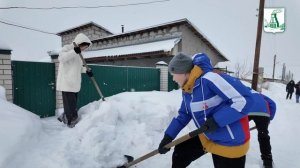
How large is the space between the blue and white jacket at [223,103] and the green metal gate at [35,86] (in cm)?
488

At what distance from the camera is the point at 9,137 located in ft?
9.29

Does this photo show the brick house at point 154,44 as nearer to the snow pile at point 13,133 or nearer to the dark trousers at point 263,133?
the dark trousers at point 263,133

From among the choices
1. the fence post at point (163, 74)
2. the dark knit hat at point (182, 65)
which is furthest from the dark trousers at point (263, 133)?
the fence post at point (163, 74)

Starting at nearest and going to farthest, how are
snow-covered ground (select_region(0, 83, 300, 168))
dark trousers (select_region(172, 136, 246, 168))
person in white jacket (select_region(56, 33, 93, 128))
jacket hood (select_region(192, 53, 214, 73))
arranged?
jacket hood (select_region(192, 53, 214, 73))
dark trousers (select_region(172, 136, 246, 168))
snow-covered ground (select_region(0, 83, 300, 168))
person in white jacket (select_region(56, 33, 93, 128))

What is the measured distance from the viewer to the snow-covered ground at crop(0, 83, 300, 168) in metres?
2.88

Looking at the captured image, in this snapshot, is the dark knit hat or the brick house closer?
the dark knit hat

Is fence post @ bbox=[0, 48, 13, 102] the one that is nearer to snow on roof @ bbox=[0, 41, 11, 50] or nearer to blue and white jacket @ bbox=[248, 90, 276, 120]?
snow on roof @ bbox=[0, 41, 11, 50]

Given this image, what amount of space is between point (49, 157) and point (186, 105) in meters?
1.88

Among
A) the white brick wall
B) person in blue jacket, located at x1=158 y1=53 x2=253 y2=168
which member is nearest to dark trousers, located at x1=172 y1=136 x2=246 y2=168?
person in blue jacket, located at x1=158 y1=53 x2=253 y2=168

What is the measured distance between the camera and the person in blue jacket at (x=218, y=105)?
76.9 inches

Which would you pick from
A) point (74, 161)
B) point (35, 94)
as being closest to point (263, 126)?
point (74, 161)

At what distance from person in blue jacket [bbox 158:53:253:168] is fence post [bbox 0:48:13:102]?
429cm

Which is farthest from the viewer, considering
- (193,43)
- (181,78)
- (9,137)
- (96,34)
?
(96,34)

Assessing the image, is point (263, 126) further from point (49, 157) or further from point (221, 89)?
point (49, 157)
